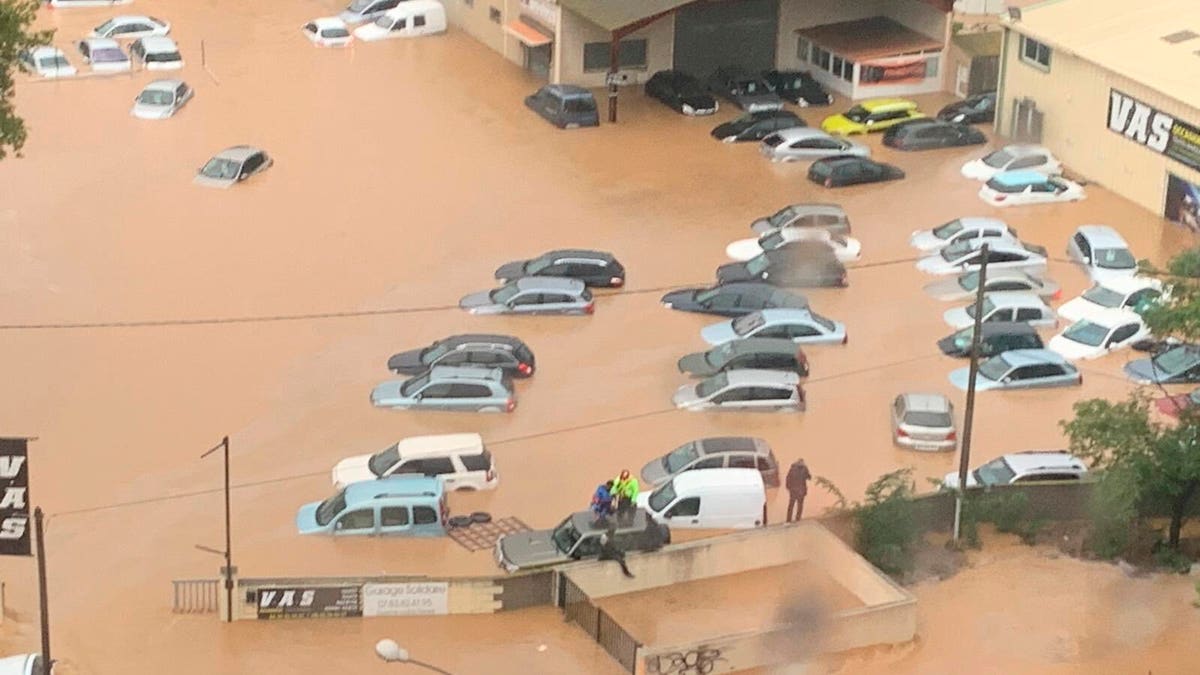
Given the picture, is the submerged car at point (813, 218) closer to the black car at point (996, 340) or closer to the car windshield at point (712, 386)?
the black car at point (996, 340)

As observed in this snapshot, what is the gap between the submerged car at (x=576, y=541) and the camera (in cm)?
2862

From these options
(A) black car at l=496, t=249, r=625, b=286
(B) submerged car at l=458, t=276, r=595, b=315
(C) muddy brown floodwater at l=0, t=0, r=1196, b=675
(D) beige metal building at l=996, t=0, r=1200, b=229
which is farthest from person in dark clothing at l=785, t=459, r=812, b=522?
(D) beige metal building at l=996, t=0, r=1200, b=229

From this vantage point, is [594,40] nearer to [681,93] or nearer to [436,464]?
[681,93]

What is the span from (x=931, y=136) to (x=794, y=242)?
8.68 m

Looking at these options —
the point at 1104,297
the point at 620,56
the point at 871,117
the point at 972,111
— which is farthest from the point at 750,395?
the point at 620,56

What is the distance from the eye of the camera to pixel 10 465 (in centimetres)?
2534

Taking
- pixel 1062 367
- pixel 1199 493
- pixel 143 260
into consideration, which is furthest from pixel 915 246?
pixel 143 260

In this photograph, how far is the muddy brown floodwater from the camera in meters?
28.9

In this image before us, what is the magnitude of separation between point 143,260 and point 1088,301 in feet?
58.9

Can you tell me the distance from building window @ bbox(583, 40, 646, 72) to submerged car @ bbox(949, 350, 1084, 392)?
18729mm

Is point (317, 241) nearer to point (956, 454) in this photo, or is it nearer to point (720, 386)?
point (720, 386)

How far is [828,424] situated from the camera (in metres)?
33.7

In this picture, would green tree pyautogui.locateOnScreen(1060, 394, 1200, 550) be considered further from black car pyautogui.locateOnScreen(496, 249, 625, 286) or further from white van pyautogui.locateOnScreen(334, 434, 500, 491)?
black car pyautogui.locateOnScreen(496, 249, 625, 286)

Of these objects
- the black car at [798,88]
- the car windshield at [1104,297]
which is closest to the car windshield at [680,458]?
the car windshield at [1104,297]
